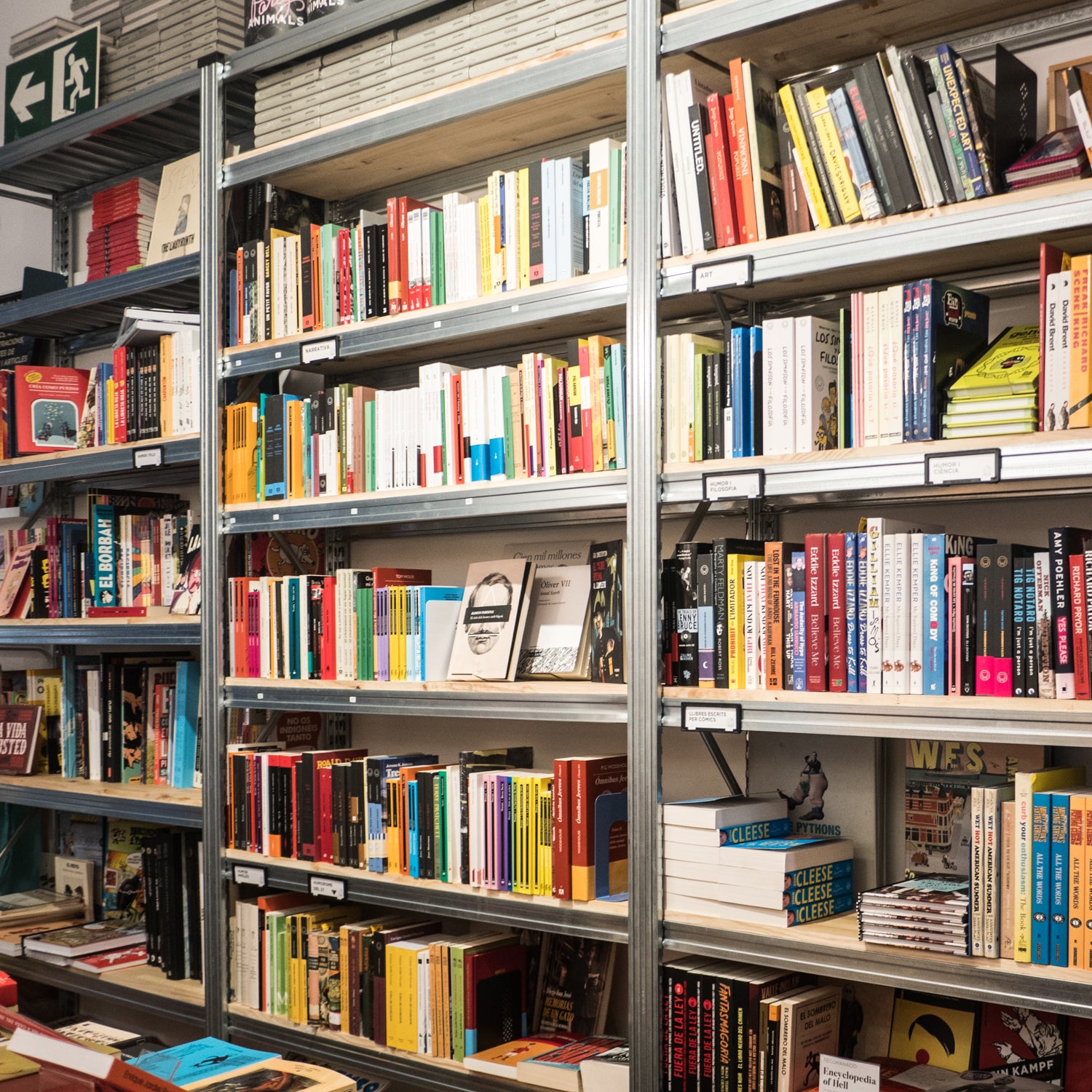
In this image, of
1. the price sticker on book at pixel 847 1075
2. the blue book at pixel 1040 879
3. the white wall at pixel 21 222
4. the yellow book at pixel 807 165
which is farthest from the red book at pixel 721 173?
the white wall at pixel 21 222

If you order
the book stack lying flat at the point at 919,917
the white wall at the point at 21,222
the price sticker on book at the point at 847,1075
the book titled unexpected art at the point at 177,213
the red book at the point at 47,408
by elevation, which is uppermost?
the white wall at the point at 21,222

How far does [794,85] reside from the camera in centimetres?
216

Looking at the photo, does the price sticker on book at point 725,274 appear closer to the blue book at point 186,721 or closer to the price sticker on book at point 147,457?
the price sticker on book at point 147,457

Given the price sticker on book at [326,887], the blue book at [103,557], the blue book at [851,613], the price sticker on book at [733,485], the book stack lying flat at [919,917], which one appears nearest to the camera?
the book stack lying flat at [919,917]

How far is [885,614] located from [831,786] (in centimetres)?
56

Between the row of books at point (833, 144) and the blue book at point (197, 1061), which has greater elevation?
the row of books at point (833, 144)

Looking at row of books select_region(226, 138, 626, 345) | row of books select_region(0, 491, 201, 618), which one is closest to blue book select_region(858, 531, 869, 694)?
row of books select_region(226, 138, 626, 345)

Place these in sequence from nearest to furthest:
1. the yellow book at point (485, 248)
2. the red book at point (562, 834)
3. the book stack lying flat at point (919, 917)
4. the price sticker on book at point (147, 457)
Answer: the book stack lying flat at point (919, 917) < the red book at point (562, 834) < the yellow book at point (485, 248) < the price sticker on book at point (147, 457)

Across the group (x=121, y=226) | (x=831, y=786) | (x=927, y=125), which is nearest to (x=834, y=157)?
(x=927, y=125)

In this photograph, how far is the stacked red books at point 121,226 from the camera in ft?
12.3

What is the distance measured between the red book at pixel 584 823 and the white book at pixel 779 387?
0.72 meters

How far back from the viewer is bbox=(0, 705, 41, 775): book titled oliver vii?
3846 mm

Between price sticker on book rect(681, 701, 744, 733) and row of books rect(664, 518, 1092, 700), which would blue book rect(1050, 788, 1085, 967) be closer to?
row of books rect(664, 518, 1092, 700)

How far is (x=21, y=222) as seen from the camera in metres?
4.45
